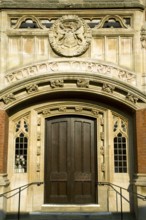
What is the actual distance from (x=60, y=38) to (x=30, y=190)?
4435 mm

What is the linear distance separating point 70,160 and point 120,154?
1463 mm

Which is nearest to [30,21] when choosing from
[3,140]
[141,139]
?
[3,140]

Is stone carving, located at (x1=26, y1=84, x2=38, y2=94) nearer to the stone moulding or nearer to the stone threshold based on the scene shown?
the stone moulding

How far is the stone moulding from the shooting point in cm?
911

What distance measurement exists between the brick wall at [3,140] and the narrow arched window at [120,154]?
10.3 ft

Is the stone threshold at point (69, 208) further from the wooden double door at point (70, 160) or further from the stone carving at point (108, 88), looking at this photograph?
the stone carving at point (108, 88)

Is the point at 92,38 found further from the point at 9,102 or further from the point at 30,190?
the point at 30,190

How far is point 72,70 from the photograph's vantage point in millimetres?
9148

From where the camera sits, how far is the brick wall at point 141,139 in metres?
8.70

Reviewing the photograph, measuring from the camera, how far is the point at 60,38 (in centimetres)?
931

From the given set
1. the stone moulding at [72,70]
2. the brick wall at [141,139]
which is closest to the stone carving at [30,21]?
the stone moulding at [72,70]

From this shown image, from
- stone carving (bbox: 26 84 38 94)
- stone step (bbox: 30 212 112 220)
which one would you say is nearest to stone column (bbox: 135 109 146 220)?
stone step (bbox: 30 212 112 220)

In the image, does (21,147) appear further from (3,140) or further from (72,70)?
(72,70)

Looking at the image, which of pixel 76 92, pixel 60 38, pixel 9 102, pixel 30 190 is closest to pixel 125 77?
pixel 76 92
